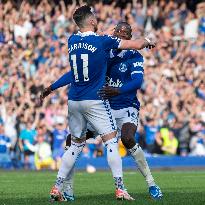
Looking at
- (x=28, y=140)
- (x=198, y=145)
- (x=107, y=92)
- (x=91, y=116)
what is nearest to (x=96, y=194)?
(x=91, y=116)

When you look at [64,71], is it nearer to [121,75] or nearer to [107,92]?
[121,75]

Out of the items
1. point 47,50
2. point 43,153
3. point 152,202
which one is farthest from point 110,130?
point 47,50

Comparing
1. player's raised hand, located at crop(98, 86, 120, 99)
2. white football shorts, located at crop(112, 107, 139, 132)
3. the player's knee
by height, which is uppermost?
player's raised hand, located at crop(98, 86, 120, 99)

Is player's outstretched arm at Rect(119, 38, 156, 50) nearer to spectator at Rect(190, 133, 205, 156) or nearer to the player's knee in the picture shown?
the player's knee

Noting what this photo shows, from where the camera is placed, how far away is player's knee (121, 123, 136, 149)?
12703 mm

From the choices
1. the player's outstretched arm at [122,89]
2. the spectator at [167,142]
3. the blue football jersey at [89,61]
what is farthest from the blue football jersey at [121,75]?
the spectator at [167,142]

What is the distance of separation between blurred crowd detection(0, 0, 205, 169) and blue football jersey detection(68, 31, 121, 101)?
14.6m

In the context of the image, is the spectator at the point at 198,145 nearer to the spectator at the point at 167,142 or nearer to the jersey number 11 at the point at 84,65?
the spectator at the point at 167,142

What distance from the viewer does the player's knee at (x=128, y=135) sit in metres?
12.7

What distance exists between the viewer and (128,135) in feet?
41.9

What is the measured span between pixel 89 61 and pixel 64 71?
57.0 feet

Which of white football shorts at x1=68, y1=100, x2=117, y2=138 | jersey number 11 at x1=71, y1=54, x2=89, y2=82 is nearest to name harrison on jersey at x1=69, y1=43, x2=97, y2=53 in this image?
jersey number 11 at x1=71, y1=54, x2=89, y2=82

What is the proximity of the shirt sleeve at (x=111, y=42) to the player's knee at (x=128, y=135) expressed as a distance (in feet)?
5.21

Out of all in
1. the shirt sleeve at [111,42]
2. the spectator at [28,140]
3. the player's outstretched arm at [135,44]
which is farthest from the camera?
the spectator at [28,140]
